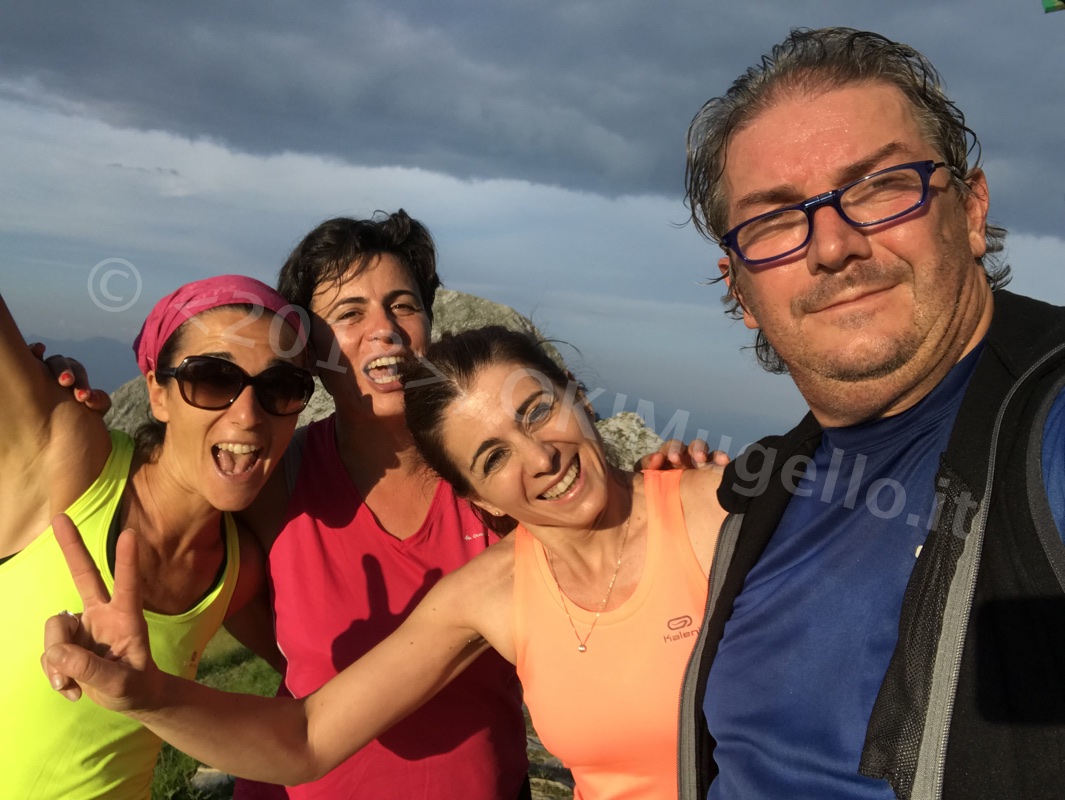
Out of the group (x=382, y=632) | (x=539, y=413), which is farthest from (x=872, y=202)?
(x=382, y=632)

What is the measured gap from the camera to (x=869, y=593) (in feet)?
8.02

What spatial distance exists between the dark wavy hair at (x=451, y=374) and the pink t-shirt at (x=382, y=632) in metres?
0.47

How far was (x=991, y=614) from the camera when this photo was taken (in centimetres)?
208

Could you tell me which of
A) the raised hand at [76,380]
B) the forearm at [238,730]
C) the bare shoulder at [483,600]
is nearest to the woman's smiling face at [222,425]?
the raised hand at [76,380]

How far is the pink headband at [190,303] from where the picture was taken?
3.83 metres

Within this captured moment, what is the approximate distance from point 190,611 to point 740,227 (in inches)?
113

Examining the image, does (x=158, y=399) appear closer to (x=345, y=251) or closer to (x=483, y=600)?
(x=345, y=251)

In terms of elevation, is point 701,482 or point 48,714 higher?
point 701,482

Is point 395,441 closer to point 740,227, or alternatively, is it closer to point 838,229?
point 740,227

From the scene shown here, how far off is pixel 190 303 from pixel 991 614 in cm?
337

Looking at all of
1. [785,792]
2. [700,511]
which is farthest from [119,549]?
[785,792]

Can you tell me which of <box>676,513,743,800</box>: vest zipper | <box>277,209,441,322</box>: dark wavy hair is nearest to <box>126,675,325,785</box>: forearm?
<box>676,513,743,800</box>: vest zipper

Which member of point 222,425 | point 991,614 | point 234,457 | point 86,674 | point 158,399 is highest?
point 158,399

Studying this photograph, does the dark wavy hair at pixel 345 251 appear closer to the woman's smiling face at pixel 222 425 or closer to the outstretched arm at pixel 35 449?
the woman's smiling face at pixel 222 425
